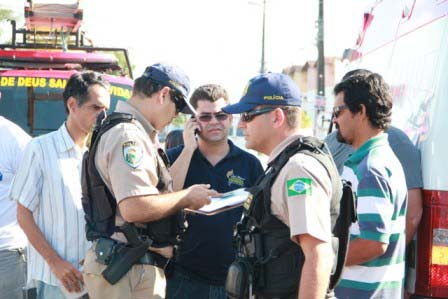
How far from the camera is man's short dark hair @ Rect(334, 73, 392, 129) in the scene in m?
3.48

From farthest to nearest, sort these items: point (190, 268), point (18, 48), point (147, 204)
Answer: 1. point (18, 48)
2. point (190, 268)
3. point (147, 204)

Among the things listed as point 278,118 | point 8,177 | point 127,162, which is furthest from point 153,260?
point 8,177

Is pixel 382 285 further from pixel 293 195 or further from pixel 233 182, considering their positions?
pixel 233 182

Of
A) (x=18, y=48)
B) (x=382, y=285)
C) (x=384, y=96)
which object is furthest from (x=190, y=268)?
(x=18, y=48)

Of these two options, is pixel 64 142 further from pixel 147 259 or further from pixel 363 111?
pixel 363 111

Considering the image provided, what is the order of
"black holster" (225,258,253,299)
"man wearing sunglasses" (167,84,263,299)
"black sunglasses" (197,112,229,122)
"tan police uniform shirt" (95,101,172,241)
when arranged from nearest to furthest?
"black holster" (225,258,253,299) → "tan police uniform shirt" (95,101,172,241) → "man wearing sunglasses" (167,84,263,299) → "black sunglasses" (197,112,229,122)

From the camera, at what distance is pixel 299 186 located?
273cm

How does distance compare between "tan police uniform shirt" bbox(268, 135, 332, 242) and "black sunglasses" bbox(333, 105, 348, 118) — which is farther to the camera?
"black sunglasses" bbox(333, 105, 348, 118)

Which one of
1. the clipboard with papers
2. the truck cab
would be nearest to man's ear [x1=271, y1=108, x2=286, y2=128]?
the clipboard with papers

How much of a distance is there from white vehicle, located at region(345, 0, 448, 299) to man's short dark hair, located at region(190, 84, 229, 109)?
106cm

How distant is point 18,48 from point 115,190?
20.2 ft

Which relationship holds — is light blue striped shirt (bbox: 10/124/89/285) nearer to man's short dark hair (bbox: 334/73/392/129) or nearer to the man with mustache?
the man with mustache

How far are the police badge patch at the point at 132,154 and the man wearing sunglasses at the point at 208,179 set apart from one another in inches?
33.6

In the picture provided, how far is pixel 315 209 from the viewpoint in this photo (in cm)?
271
